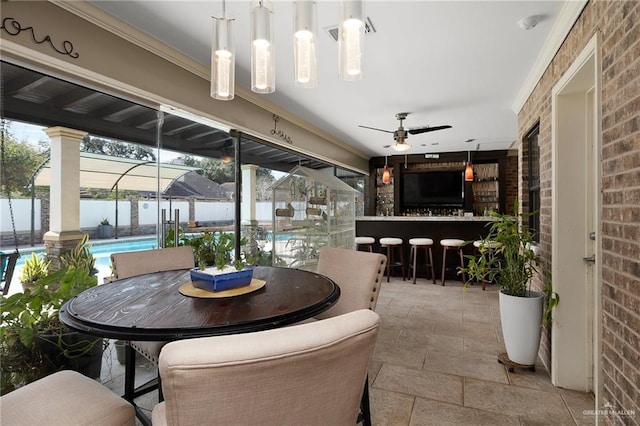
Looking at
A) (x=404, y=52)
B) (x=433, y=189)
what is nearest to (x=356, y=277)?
(x=404, y=52)

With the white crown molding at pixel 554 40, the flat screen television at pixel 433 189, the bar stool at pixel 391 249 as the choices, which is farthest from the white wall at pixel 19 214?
the flat screen television at pixel 433 189

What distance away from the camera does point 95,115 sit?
8.48ft

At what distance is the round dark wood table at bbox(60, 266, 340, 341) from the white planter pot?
1604 mm

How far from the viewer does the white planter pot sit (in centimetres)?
249

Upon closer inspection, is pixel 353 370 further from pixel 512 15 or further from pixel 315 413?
pixel 512 15

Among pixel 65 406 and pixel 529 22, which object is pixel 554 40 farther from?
pixel 65 406

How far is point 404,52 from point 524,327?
7.88 feet

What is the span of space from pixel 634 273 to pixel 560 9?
184 cm

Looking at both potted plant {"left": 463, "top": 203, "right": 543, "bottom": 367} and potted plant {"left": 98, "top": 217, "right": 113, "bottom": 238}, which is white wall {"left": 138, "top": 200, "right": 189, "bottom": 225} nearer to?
potted plant {"left": 98, "top": 217, "right": 113, "bottom": 238}

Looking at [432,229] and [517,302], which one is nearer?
[517,302]

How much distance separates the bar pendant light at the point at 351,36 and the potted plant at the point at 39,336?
2.02 meters

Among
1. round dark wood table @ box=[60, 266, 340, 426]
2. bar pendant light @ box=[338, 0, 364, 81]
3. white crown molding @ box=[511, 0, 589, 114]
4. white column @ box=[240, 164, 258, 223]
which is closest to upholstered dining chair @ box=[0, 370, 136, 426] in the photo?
round dark wood table @ box=[60, 266, 340, 426]

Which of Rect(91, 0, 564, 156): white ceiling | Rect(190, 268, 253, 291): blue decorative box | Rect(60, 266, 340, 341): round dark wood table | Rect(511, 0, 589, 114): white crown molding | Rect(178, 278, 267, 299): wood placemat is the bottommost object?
Rect(60, 266, 340, 341): round dark wood table

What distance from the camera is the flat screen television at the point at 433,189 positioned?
26.2 feet
